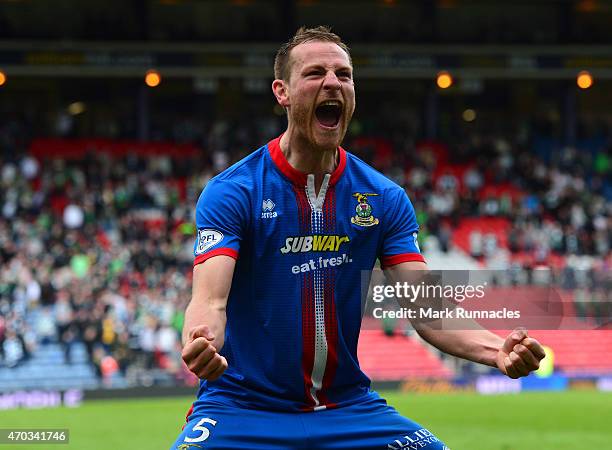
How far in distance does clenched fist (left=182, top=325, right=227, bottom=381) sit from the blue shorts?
1.56ft

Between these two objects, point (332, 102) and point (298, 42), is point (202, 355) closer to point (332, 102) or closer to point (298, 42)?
point (332, 102)

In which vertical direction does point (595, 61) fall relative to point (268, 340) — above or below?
above

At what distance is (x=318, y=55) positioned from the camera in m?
5.04

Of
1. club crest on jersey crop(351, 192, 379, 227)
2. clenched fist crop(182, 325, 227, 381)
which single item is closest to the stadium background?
club crest on jersey crop(351, 192, 379, 227)

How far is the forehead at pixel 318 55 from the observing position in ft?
16.5

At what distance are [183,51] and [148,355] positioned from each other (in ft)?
41.7

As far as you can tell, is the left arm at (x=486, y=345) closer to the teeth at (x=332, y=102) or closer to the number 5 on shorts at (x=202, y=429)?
the teeth at (x=332, y=102)

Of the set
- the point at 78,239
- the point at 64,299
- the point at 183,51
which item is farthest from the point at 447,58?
the point at 64,299

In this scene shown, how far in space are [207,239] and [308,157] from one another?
0.62 m

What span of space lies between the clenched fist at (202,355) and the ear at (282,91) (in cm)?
123

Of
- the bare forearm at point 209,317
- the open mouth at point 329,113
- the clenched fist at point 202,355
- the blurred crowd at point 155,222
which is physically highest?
the blurred crowd at point 155,222

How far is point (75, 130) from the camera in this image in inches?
1404

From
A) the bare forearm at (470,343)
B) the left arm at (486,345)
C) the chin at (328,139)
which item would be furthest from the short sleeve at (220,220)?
the bare forearm at (470,343)

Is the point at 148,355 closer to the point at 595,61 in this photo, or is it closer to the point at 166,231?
the point at 166,231
